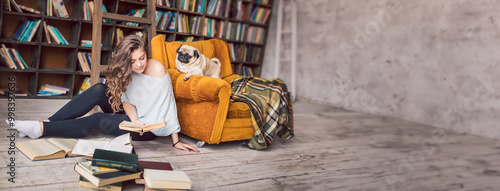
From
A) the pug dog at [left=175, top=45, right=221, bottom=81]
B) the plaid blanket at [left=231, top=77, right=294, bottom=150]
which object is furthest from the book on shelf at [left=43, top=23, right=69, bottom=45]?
the plaid blanket at [left=231, top=77, right=294, bottom=150]

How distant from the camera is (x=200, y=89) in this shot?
231cm

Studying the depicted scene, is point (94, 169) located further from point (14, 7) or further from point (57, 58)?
point (57, 58)

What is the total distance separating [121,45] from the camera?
1996 mm

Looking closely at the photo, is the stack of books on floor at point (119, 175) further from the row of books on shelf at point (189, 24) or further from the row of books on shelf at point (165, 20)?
the row of books on shelf at point (189, 24)

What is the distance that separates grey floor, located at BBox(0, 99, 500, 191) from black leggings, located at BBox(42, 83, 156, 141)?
19 centimetres

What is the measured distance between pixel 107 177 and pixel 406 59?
3705mm

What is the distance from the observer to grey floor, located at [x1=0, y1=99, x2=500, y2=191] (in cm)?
173

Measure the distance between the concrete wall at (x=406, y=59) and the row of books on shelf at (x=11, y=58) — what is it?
10.7 feet

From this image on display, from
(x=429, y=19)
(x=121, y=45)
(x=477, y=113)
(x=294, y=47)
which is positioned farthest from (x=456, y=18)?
(x=121, y=45)

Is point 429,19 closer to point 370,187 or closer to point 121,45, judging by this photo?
point 370,187

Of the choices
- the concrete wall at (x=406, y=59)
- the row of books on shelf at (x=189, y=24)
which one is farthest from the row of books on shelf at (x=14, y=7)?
the concrete wall at (x=406, y=59)

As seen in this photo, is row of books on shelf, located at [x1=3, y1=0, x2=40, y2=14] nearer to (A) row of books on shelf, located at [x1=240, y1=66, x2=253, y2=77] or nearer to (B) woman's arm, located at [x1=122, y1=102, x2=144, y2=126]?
(B) woman's arm, located at [x1=122, y1=102, x2=144, y2=126]

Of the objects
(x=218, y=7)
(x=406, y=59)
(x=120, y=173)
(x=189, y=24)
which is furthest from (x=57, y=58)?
(x=406, y=59)

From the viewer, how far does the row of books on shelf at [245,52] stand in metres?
5.15
